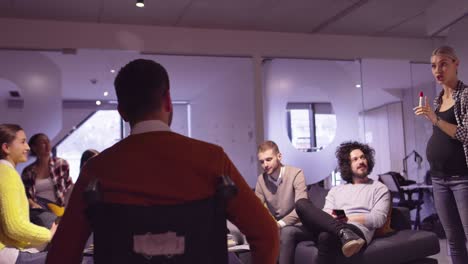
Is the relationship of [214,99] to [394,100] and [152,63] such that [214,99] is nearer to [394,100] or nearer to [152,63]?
[394,100]

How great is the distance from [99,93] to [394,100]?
4.04m

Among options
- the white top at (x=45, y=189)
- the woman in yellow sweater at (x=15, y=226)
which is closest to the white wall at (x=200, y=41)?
the white top at (x=45, y=189)

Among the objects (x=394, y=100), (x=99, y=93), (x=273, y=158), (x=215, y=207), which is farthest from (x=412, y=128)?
(x=215, y=207)

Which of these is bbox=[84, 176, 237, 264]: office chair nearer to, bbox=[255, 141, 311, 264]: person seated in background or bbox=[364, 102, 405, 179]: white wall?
bbox=[255, 141, 311, 264]: person seated in background

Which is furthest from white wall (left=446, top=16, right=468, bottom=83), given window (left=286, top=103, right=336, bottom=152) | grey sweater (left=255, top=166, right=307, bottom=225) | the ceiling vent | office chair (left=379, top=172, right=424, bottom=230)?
the ceiling vent

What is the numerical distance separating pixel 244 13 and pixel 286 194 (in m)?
2.27

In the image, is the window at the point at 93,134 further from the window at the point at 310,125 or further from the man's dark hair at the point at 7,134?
the man's dark hair at the point at 7,134

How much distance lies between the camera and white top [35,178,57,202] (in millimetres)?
4164

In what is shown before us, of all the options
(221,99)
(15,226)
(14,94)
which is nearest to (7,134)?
(15,226)

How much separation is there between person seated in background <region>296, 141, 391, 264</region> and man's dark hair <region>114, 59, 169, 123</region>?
1987 mm

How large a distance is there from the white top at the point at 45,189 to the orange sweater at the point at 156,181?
337cm

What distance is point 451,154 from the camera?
254 cm

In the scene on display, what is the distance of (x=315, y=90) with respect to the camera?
5.71m

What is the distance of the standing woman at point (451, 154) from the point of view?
8.12ft
